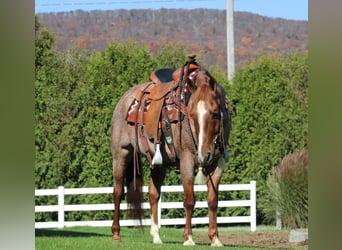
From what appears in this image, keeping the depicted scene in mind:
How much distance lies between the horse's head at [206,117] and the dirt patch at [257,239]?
2.95 m

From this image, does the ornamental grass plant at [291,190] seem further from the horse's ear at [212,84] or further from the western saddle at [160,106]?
the horse's ear at [212,84]

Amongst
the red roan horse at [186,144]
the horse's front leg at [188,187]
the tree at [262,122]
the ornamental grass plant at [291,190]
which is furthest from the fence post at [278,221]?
the horse's front leg at [188,187]

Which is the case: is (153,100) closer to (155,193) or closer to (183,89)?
(183,89)

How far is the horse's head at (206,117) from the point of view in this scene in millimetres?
7480

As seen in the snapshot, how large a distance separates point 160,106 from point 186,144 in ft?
2.41

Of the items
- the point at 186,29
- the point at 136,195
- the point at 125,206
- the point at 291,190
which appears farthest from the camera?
the point at 186,29

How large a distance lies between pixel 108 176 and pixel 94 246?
625 centimetres

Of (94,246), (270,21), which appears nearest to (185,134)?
(94,246)

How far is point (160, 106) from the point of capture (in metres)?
8.67

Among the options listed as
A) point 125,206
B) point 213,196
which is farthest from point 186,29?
point 213,196

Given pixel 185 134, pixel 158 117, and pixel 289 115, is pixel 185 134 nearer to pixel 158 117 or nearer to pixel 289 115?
pixel 158 117

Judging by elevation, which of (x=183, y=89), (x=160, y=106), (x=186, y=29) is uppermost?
(x=186, y=29)

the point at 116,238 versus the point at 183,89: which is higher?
the point at 183,89
